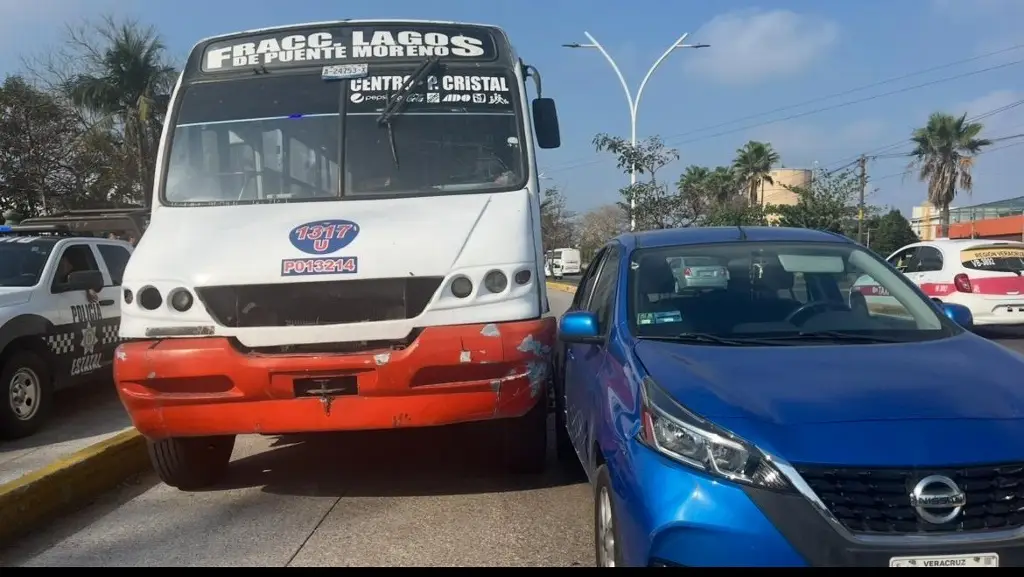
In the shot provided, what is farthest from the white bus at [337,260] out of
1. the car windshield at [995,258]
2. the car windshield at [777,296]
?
the car windshield at [995,258]

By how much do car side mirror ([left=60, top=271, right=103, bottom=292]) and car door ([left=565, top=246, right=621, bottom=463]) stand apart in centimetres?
464

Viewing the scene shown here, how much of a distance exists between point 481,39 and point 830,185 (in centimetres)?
2211

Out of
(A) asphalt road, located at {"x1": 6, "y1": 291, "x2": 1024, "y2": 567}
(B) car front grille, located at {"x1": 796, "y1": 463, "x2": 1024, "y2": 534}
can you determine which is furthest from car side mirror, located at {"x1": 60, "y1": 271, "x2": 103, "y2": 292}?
(B) car front grille, located at {"x1": 796, "y1": 463, "x2": 1024, "y2": 534}

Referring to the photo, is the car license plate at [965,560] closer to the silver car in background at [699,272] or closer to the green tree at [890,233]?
the silver car in background at [699,272]

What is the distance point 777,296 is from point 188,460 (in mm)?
3643

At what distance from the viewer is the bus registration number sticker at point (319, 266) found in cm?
439

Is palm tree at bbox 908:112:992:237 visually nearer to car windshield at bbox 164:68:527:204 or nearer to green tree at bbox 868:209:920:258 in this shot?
green tree at bbox 868:209:920:258

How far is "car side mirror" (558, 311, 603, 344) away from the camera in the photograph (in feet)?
13.2

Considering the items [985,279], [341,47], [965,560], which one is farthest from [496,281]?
[985,279]

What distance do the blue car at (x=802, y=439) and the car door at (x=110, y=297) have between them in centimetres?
569

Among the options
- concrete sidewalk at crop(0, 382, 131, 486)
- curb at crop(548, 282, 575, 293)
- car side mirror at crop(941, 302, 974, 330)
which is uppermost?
car side mirror at crop(941, 302, 974, 330)

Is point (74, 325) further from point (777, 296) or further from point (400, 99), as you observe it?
point (777, 296)

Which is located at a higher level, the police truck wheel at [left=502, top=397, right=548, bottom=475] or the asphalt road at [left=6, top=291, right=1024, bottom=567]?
the police truck wheel at [left=502, top=397, right=548, bottom=475]
